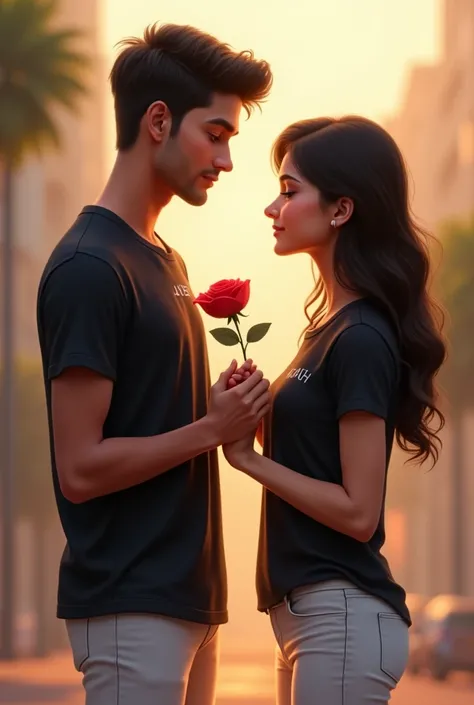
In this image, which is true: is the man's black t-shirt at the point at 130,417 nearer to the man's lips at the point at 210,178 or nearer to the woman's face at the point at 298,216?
the man's lips at the point at 210,178

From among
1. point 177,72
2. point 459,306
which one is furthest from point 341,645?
point 459,306

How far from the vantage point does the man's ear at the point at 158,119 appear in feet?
15.8

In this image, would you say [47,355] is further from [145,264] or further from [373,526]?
[373,526]

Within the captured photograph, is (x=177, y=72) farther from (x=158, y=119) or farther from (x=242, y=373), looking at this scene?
(x=242, y=373)

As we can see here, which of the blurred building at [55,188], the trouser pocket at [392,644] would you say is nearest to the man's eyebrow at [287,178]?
the trouser pocket at [392,644]

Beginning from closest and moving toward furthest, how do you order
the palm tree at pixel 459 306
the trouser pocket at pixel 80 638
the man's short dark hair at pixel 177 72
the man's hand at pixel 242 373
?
the trouser pocket at pixel 80 638 < the man's hand at pixel 242 373 < the man's short dark hair at pixel 177 72 < the palm tree at pixel 459 306

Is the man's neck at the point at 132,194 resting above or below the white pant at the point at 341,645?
above

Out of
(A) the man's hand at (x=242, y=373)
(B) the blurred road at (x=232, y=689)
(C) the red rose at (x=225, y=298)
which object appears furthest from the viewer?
(B) the blurred road at (x=232, y=689)

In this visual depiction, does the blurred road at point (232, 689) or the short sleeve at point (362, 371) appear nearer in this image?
the short sleeve at point (362, 371)

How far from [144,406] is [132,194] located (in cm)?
65

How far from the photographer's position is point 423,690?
27328 mm

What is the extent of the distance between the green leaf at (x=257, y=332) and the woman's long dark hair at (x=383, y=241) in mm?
265

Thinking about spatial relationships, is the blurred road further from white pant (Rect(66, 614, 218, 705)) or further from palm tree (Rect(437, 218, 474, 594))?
white pant (Rect(66, 614, 218, 705))

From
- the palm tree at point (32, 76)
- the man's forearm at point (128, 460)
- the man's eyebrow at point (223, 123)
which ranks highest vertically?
the palm tree at point (32, 76)
